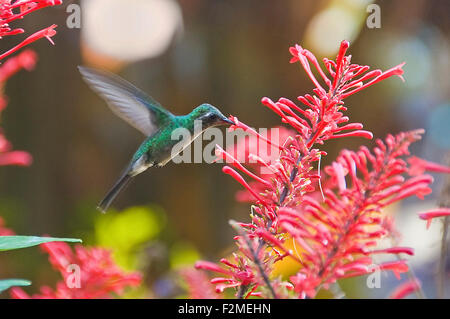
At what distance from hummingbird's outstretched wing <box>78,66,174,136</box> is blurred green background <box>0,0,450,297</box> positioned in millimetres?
1753

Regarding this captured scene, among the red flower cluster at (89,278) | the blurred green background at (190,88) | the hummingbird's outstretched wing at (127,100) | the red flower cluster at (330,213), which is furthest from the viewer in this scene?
the blurred green background at (190,88)

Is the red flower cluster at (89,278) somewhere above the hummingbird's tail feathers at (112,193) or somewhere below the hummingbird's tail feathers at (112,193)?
below

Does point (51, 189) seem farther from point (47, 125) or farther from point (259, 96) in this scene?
point (259, 96)

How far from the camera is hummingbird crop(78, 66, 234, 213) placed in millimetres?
1156

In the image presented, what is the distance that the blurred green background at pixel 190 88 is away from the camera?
3.19m

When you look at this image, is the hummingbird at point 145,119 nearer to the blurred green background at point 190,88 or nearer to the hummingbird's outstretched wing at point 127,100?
the hummingbird's outstretched wing at point 127,100

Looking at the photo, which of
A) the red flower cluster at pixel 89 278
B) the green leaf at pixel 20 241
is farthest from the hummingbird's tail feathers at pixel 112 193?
the green leaf at pixel 20 241

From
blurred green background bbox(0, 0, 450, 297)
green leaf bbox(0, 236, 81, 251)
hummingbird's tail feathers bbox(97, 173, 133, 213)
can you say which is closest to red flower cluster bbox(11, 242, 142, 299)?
hummingbird's tail feathers bbox(97, 173, 133, 213)

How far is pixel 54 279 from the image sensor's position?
9.86ft

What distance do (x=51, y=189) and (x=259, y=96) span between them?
1.36 metres

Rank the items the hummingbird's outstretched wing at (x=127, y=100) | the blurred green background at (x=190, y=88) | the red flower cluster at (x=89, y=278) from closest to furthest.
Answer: the red flower cluster at (x=89, y=278) < the hummingbird's outstretched wing at (x=127, y=100) < the blurred green background at (x=190, y=88)

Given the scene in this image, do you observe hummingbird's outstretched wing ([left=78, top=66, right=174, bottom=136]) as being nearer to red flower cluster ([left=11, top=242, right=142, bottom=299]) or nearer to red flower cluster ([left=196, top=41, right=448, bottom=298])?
red flower cluster ([left=11, top=242, right=142, bottom=299])

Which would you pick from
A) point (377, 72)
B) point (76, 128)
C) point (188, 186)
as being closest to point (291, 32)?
point (188, 186)

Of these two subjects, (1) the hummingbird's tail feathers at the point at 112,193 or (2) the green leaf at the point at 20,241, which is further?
(1) the hummingbird's tail feathers at the point at 112,193
